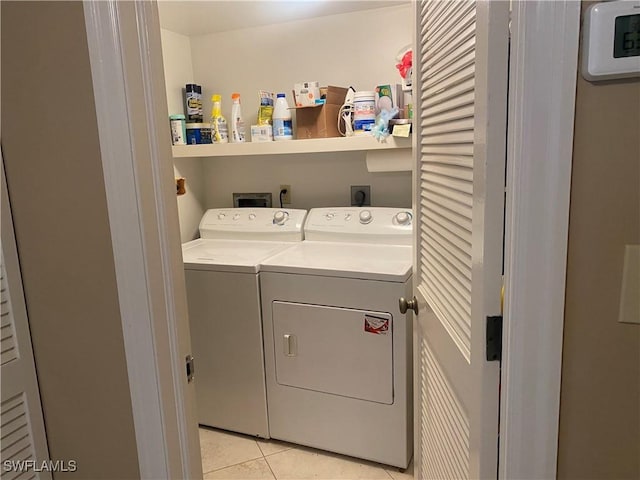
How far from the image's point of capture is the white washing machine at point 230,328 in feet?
7.25

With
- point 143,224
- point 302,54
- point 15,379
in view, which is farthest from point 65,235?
point 302,54

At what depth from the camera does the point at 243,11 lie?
2373 mm

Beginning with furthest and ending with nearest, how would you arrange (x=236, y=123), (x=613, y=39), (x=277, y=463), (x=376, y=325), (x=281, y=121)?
(x=236, y=123), (x=281, y=121), (x=277, y=463), (x=376, y=325), (x=613, y=39)

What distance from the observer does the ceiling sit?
7.38 ft

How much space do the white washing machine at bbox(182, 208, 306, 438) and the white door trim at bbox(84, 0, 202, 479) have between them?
1075mm

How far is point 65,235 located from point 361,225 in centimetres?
156

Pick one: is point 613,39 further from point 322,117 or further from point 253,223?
point 253,223

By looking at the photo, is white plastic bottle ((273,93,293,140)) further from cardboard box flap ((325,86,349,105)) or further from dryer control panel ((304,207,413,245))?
dryer control panel ((304,207,413,245))

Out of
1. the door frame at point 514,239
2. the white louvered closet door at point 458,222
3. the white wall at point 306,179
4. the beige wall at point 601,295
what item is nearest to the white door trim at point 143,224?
the door frame at point 514,239

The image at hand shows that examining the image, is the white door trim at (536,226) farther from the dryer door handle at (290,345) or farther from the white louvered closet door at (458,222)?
the dryer door handle at (290,345)

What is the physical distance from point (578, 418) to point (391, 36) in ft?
6.87

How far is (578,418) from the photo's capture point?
2.58 feet

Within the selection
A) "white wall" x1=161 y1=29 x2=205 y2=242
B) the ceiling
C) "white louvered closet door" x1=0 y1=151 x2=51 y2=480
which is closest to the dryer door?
"white wall" x1=161 y1=29 x2=205 y2=242

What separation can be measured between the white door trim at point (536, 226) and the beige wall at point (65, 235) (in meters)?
0.79
